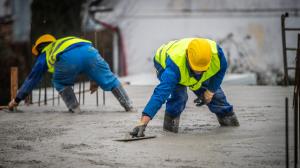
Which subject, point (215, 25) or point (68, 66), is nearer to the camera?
point (68, 66)

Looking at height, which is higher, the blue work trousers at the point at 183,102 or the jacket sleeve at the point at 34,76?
the jacket sleeve at the point at 34,76

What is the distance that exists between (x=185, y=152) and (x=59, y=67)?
4166 millimetres

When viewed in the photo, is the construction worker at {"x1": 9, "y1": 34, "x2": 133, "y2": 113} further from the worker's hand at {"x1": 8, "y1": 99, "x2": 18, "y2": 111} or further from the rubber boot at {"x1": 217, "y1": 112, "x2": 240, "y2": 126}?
the rubber boot at {"x1": 217, "y1": 112, "x2": 240, "y2": 126}

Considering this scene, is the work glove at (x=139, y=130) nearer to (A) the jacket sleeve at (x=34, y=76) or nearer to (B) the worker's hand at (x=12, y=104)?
(A) the jacket sleeve at (x=34, y=76)

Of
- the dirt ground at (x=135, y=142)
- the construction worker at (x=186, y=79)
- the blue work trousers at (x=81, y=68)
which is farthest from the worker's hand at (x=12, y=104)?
the construction worker at (x=186, y=79)

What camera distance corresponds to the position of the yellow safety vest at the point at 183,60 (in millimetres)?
8555

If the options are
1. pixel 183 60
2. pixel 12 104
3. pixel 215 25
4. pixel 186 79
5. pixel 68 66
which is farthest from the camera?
pixel 215 25

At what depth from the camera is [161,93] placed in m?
8.38

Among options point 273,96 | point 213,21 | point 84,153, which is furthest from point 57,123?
point 213,21

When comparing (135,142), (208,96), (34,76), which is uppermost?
(34,76)

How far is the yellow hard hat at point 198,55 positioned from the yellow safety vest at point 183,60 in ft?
0.23

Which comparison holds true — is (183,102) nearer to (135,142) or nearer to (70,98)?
(135,142)

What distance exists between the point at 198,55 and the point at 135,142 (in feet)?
4.03

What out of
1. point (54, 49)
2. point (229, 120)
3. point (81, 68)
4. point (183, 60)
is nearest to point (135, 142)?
point (183, 60)
